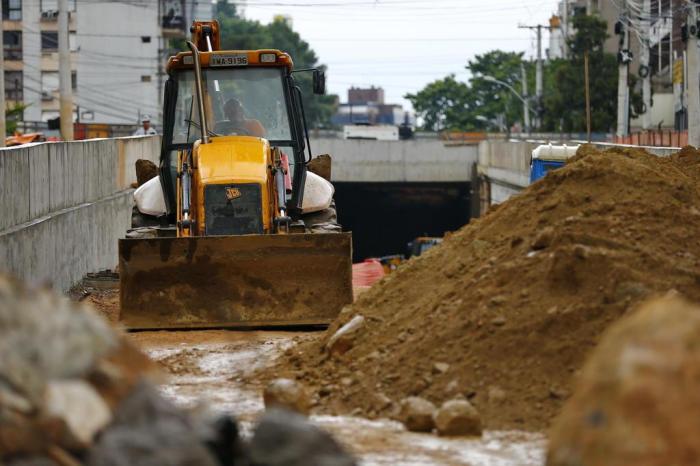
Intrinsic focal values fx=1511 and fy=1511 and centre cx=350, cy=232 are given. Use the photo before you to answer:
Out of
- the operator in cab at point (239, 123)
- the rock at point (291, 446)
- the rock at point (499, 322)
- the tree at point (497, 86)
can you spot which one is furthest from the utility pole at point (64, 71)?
the tree at point (497, 86)

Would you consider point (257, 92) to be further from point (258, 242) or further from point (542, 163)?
point (542, 163)

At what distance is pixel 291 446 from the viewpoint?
646 centimetres

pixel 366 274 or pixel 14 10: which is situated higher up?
pixel 14 10

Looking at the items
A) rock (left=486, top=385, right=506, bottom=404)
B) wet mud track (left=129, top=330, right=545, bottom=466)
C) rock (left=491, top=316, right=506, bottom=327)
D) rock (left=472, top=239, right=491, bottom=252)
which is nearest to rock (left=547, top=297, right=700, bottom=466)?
wet mud track (left=129, top=330, right=545, bottom=466)

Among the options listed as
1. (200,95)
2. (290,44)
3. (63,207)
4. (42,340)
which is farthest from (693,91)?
(290,44)

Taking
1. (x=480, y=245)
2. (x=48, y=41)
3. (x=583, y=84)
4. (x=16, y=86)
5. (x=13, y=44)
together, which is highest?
(x=48, y=41)

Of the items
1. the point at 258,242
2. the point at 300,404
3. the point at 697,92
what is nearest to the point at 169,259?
the point at 258,242

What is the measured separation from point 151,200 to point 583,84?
63.4 metres

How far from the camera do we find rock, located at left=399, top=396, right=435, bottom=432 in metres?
9.23

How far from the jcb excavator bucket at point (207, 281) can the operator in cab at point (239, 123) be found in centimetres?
212

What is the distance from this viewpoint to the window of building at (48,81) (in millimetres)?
96438

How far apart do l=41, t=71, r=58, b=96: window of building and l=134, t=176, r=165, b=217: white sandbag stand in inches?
3216

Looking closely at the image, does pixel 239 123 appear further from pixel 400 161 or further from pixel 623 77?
pixel 400 161

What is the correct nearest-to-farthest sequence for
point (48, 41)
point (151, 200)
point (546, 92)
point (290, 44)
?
point (151, 200)
point (48, 41)
point (546, 92)
point (290, 44)
